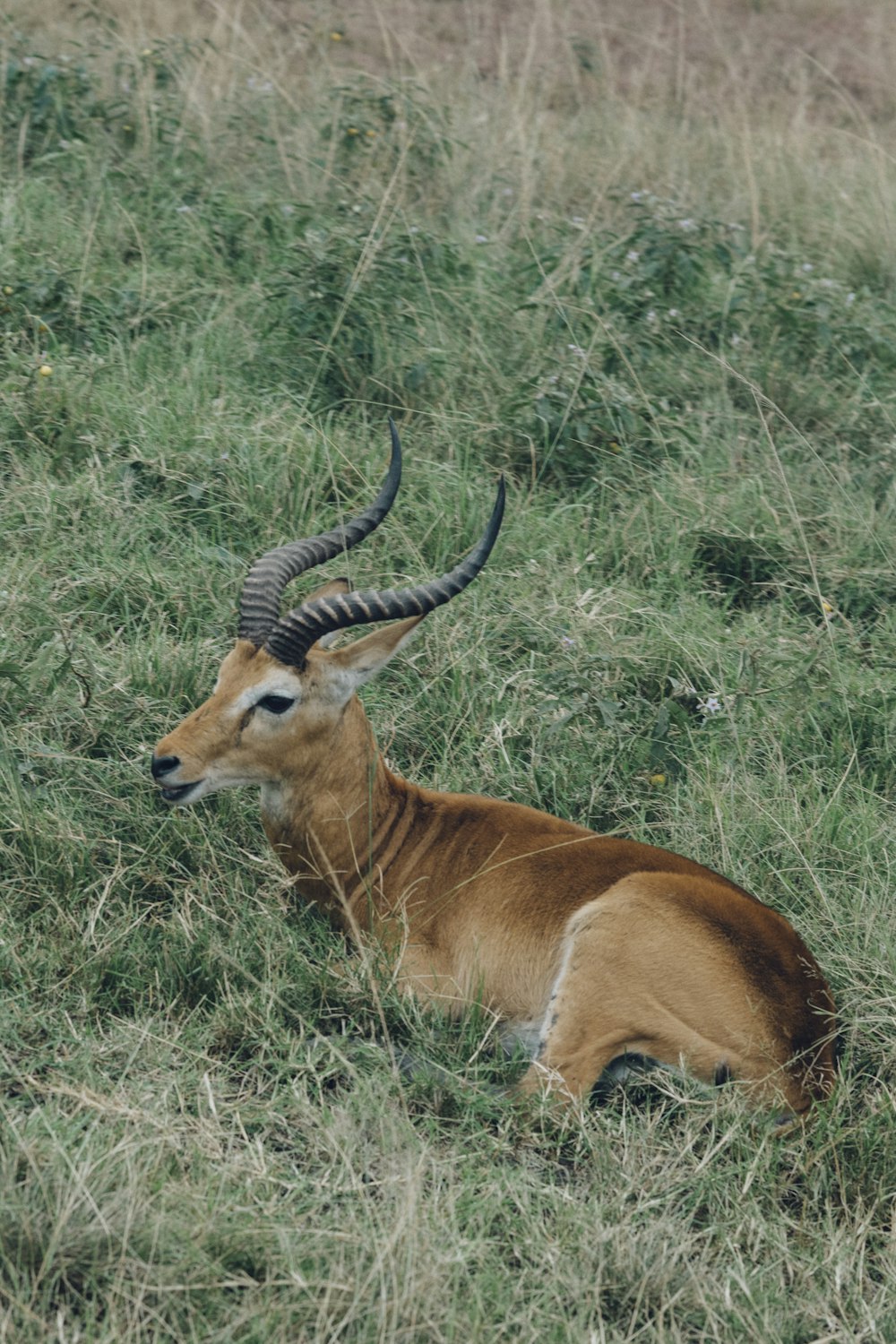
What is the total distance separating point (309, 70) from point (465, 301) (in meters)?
3.04

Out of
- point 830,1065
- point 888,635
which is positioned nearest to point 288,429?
point 888,635

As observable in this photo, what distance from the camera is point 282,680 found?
13.5 ft

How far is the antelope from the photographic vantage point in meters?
3.72

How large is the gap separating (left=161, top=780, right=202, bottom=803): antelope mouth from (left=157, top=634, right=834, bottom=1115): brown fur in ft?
0.12

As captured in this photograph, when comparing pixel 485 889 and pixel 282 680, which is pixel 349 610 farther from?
pixel 485 889

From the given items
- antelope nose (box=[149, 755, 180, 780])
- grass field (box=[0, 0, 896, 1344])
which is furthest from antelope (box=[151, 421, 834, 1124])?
grass field (box=[0, 0, 896, 1344])

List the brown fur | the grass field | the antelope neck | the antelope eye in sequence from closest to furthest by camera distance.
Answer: the grass field, the brown fur, the antelope eye, the antelope neck

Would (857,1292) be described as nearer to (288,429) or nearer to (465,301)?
(288,429)

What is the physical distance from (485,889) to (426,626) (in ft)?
4.12

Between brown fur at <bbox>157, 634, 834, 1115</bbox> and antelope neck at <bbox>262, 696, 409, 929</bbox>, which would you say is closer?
Result: brown fur at <bbox>157, 634, 834, 1115</bbox>

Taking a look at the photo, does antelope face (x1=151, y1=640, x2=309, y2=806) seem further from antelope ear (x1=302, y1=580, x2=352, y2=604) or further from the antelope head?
antelope ear (x1=302, y1=580, x2=352, y2=604)

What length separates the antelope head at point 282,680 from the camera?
4020 mm

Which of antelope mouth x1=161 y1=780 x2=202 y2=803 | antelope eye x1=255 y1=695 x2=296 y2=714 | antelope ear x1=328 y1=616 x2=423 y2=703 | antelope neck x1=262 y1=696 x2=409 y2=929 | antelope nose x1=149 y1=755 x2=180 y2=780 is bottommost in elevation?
antelope neck x1=262 y1=696 x2=409 y2=929

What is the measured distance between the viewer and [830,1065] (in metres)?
3.74
